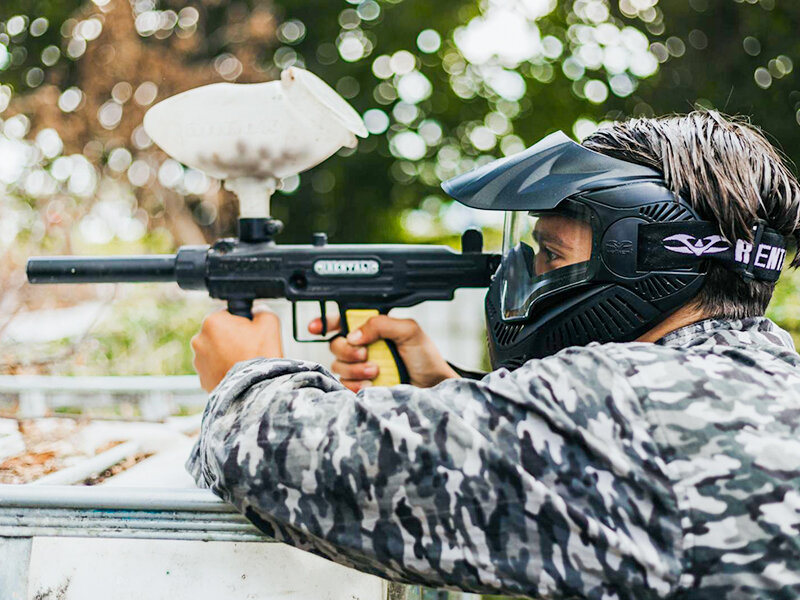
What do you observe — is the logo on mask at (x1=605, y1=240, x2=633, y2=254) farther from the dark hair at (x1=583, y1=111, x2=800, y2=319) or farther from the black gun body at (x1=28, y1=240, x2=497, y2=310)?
the black gun body at (x1=28, y1=240, x2=497, y2=310)

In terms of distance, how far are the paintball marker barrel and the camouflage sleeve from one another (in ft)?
3.79

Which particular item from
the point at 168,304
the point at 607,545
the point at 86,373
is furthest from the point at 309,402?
the point at 168,304

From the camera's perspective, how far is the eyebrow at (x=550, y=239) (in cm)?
161

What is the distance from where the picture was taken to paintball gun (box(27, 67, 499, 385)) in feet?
6.93

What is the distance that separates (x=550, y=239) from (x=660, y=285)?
10.3 inches

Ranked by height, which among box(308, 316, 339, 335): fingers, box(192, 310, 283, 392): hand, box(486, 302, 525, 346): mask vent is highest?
box(486, 302, 525, 346): mask vent

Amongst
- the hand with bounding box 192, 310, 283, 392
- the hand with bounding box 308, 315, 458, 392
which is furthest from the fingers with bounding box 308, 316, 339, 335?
the hand with bounding box 192, 310, 283, 392

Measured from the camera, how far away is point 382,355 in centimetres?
247

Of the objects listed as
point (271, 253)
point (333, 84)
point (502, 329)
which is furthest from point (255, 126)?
point (333, 84)

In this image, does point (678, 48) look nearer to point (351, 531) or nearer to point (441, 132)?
point (441, 132)

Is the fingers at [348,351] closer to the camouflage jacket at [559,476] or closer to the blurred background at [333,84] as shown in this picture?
the camouflage jacket at [559,476]

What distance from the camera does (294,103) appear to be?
2.10 m

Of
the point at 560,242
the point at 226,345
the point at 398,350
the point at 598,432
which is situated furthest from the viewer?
the point at 398,350

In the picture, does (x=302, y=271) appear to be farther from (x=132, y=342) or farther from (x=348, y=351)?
(x=132, y=342)
